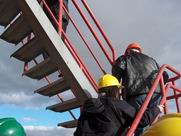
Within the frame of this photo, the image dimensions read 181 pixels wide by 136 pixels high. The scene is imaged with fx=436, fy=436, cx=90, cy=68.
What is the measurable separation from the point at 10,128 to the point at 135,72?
6.52ft

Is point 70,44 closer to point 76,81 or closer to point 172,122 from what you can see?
point 76,81

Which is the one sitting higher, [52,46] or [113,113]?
[52,46]

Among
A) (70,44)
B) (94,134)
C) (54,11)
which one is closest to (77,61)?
(70,44)

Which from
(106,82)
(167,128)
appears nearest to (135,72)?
(106,82)

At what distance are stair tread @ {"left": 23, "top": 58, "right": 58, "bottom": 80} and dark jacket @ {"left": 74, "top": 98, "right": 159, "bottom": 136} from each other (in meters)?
1.66

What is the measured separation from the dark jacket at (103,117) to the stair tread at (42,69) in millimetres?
1656

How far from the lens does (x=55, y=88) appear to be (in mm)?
6762

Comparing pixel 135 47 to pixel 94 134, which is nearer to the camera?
pixel 94 134

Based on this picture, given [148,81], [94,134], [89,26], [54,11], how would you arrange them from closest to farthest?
[94,134] → [148,81] → [89,26] → [54,11]

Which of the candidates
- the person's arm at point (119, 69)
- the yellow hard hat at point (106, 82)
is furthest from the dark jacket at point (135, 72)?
the yellow hard hat at point (106, 82)

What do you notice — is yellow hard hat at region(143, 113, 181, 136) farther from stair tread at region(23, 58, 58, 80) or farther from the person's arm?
stair tread at region(23, 58, 58, 80)

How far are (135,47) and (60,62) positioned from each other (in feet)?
3.76

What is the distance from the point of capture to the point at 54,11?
768 centimetres

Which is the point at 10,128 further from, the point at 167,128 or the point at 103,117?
the point at 167,128
